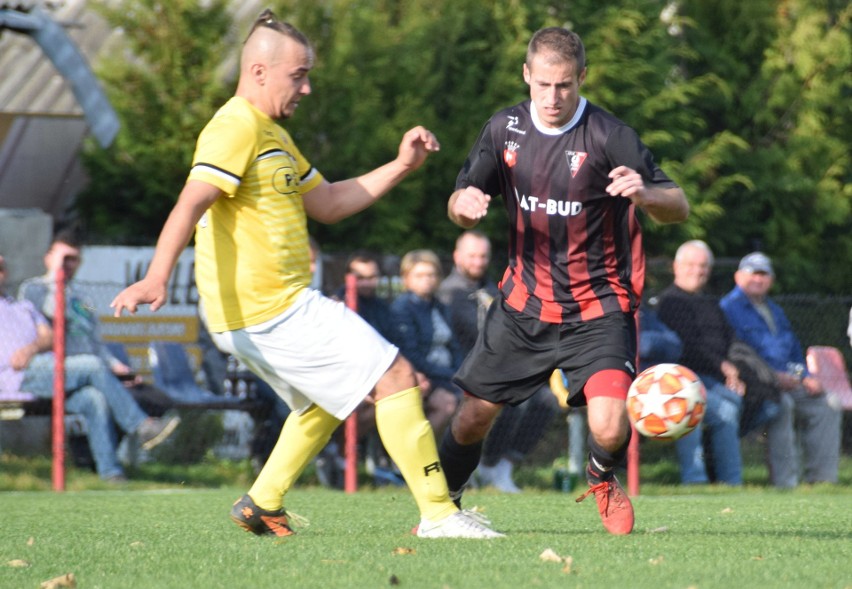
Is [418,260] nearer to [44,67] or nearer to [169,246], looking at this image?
[169,246]

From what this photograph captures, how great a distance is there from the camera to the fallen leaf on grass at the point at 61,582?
478 cm

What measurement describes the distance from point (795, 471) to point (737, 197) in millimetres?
7193

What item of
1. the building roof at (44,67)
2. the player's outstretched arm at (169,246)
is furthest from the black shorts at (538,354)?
the building roof at (44,67)

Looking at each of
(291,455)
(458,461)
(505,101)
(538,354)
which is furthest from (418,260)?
(505,101)

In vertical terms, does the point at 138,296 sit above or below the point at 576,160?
below

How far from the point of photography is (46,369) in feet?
35.4

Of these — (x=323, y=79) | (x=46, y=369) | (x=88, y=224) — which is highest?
(x=323, y=79)

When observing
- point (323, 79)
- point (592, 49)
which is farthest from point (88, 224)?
point (592, 49)

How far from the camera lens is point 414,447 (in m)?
5.86

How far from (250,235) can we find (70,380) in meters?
5.44

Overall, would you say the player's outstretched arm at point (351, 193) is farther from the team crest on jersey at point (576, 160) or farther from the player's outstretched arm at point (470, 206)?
the team crest on jersey at point (576, 160)

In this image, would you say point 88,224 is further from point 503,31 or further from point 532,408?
point 532,408

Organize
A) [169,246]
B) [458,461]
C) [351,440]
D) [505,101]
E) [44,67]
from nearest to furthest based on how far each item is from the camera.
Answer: [169,246], [458,461], [351,440], [505,101], [44,67]

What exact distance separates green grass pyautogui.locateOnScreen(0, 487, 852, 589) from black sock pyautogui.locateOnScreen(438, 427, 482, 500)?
1.15ft
